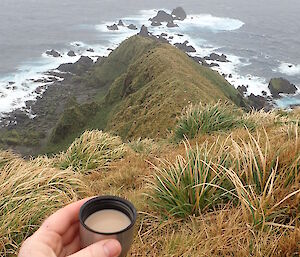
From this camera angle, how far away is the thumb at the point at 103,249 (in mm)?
2130

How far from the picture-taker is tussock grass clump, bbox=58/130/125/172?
7.96m

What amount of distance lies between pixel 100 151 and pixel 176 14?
11295 centimetres

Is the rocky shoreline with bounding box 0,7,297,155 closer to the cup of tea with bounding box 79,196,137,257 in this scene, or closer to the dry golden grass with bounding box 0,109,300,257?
the dry golden grass with bounding box 0,109,300,257

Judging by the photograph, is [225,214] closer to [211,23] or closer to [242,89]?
[242,89]

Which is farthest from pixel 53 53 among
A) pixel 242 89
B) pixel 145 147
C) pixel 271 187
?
pixel 271 187

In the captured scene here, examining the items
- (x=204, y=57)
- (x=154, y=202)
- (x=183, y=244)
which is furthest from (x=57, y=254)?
(x=204, y=57)

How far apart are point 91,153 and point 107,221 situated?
19.1 feet

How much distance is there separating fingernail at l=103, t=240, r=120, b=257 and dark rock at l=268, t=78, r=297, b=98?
57.6m

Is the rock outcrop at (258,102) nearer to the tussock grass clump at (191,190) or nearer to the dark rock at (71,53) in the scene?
the dark rock at (71,53)

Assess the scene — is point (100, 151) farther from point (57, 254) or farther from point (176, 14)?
point (176, 14)

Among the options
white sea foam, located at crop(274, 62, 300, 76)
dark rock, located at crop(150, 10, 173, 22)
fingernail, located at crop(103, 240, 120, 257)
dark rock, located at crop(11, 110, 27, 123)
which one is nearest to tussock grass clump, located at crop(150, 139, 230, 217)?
fingernail, located at crop(103, 240, 120, 257)

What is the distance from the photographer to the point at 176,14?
116m

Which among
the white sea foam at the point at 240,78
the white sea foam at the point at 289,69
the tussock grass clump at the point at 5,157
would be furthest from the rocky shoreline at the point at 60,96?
the tussock grass clump at the point at 5,157

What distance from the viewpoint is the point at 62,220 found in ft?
8.42
